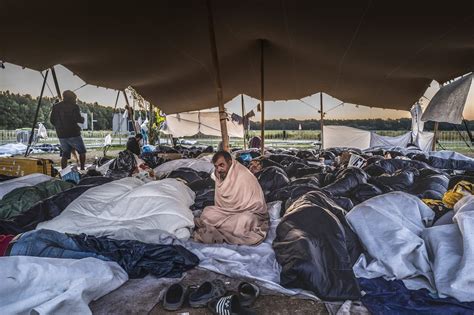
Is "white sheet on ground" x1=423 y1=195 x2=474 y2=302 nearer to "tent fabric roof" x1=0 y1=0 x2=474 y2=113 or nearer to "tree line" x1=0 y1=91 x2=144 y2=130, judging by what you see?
"tent fabric roof" x1=0 y1=0 x2=474 y2=113

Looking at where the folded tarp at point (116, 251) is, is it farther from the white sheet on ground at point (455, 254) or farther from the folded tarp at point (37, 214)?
the white sheet on ground at point (455, 254)

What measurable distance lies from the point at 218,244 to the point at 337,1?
3010mm

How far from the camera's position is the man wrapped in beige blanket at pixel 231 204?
337 cm

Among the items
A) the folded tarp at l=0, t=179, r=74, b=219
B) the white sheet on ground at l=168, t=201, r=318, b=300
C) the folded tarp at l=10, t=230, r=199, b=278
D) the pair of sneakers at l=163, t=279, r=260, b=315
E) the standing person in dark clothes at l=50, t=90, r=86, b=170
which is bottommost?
the white sheet on ground at l=168, t=201, r=318, b=300

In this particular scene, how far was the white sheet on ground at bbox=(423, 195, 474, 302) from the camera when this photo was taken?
2.01 metres

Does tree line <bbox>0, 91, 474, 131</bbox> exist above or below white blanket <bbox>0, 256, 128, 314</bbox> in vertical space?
above

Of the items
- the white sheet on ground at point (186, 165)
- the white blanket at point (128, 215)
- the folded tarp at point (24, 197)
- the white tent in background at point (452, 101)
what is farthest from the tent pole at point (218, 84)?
the white tent in background at point (452, 101)

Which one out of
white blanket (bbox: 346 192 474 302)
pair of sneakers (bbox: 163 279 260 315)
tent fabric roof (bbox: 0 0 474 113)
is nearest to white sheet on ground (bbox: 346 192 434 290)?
white blanket (bbox: 346 192 474 302)

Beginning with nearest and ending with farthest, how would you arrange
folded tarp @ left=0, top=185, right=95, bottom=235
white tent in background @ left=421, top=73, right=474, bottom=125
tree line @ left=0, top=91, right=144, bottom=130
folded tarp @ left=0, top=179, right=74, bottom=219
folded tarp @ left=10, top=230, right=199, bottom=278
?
folded tarp @ left=10, top=230, right=199, bottom=278, folded tarp @ left=0, top=185, right=95, bottom=235, folded tarp @ left=0, top=179, right=74, bottom=219, white tent in background @ left=421, top=73, right=474, bottom=125, tree line @ left=0, top=91, right=144, bottom=130

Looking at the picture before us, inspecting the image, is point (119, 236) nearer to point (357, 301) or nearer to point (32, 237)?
point (32, 237)

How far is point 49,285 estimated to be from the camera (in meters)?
1.94

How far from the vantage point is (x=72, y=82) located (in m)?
9.61

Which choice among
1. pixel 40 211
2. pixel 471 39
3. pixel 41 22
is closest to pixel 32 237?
pixel 40 211

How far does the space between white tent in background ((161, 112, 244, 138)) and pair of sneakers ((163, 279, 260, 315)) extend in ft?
45.5
